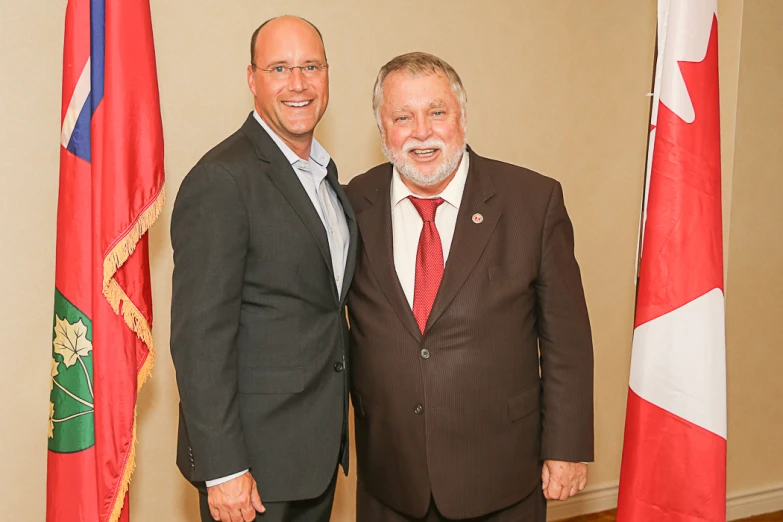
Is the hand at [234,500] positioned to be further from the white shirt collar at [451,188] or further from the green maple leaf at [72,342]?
the white shirt collar at [451,188]

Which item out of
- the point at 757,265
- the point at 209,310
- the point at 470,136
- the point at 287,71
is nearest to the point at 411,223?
the point at 287,71

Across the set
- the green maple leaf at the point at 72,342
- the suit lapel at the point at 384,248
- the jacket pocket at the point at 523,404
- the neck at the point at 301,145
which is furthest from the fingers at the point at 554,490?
the green maple leaf at the point at 72,342

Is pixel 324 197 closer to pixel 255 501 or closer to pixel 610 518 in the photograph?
pixel 255 501

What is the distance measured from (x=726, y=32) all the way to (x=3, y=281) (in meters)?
3.07

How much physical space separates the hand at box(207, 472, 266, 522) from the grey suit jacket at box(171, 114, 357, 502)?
44 millimetres

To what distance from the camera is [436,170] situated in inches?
89.2

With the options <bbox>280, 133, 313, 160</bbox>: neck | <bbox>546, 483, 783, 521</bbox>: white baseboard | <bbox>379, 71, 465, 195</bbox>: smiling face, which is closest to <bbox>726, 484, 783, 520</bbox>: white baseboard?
<bbox>546, 483, 783, 521</bbox>: white baseboard

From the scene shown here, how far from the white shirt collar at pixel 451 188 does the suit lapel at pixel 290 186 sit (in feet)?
1.06

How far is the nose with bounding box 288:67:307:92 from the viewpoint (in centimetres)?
217

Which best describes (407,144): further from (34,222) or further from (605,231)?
(605,231)

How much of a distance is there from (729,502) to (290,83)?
9.76 feet

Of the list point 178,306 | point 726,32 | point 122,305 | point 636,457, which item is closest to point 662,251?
point 636,457

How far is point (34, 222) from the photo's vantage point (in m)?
2.85

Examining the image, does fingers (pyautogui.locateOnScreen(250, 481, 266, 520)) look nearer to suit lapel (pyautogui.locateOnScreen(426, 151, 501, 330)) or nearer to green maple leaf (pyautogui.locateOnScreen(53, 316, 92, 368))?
suit lapel (pyautogui.locateOnScreen(426, 151, 501, 330))
